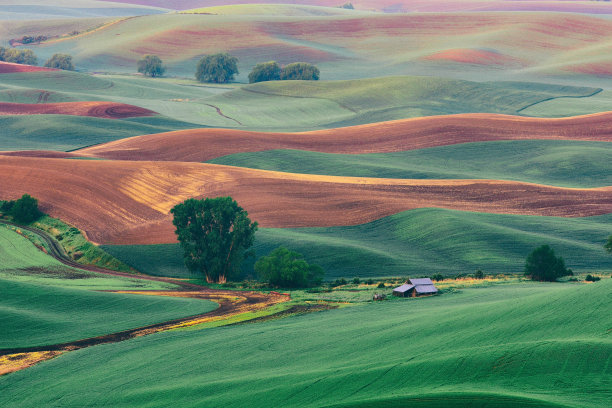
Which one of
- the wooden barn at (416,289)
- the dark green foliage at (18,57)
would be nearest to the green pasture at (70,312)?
the wooden barn at (416,289)

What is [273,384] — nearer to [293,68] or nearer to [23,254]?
[23,254]

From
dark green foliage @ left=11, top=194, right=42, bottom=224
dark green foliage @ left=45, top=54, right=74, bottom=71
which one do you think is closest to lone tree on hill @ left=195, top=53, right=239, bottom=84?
dark green foliage @ left=45, top=54, right=74, bottom=71

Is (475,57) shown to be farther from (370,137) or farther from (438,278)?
(438,278)

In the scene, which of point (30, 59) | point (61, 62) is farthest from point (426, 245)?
point (30, 59)

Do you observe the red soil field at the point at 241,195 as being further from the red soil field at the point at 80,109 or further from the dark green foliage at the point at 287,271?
the red soil field at the point at 80,109

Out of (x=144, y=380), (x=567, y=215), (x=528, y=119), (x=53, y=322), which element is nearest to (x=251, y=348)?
(x=144, y=380)
